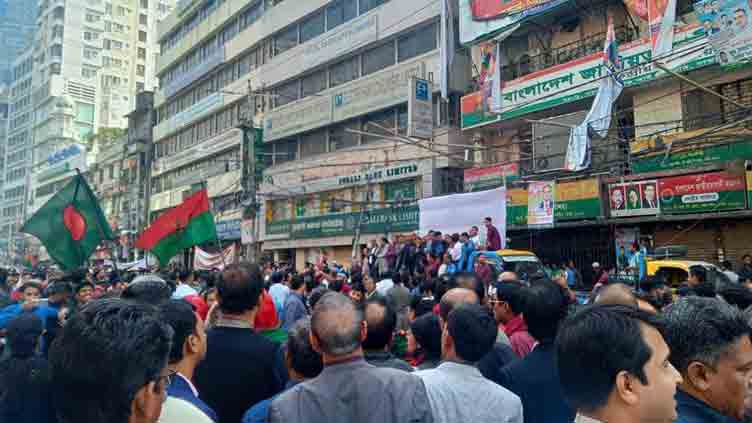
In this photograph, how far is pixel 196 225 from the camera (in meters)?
8.52

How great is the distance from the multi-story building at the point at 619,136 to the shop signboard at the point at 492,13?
0.05 meters

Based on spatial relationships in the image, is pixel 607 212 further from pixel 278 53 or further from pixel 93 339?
pixel 278 53

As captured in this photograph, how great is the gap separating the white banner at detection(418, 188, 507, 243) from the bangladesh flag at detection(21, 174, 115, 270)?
26.1ft

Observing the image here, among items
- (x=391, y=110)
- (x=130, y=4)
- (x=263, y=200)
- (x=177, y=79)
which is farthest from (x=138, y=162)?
(x=130, y=4)

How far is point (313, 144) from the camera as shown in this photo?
89.0ft

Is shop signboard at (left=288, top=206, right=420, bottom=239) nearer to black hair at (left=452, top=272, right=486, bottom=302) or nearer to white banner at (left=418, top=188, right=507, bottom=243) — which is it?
white banner at (left=418, top=188, right=507, bottom=243)

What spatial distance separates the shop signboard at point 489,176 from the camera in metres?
17.4

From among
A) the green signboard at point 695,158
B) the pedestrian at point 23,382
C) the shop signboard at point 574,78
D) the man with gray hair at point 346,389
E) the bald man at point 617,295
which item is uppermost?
the shop signboard at point 574,78

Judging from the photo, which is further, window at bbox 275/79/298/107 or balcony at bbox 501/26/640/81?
window at bbox 275/79/298/107

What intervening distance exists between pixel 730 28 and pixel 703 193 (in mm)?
4634

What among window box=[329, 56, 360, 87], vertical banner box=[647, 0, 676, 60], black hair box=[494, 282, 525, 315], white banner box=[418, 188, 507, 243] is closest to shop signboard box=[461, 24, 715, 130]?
vertical banner box=[647, 0, 676, 60]

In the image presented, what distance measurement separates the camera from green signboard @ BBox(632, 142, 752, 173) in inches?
492

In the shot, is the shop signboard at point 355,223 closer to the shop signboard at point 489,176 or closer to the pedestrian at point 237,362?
the shop signboard at point 489,176

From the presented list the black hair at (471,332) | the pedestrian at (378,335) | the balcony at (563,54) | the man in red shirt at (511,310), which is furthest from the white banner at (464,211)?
the black hair at (471,332)
